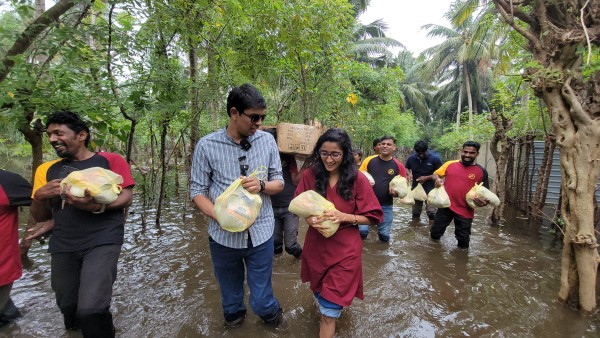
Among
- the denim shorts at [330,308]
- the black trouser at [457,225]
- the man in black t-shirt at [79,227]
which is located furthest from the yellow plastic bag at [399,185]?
the man in black t-shirt at [79,227]

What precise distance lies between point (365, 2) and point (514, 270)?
17.6 meters

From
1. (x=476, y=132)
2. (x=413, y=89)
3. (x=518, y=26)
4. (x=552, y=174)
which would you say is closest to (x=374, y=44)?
(x=413, y=89)

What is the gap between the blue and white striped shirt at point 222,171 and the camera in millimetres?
2305

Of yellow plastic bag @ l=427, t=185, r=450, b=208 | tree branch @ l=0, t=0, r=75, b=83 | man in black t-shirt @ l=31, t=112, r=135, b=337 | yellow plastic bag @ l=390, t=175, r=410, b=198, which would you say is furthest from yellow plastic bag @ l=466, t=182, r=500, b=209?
tree branch @ l=0, t=0, r=75, b=83

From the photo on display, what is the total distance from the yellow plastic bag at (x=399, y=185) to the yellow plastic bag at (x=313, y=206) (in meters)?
2.73

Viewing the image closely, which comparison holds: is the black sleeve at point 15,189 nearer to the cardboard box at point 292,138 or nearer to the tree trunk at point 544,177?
the cardboard box at point 292,138

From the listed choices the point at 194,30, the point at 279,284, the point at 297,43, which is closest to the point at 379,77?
the point at 297,43

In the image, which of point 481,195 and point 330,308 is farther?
point 481,195

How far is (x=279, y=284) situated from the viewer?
3619 millimetres

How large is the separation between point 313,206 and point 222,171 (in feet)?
2.38

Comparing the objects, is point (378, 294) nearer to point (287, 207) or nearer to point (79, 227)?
point (287, 207)

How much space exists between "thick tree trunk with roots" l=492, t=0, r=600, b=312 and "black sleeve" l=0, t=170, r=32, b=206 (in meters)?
4.59

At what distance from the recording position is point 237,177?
2.35m

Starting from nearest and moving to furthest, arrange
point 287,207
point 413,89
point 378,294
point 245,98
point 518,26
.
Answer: point 245,98
point 518,26
point 378,294
point 287,207
point 413,89
